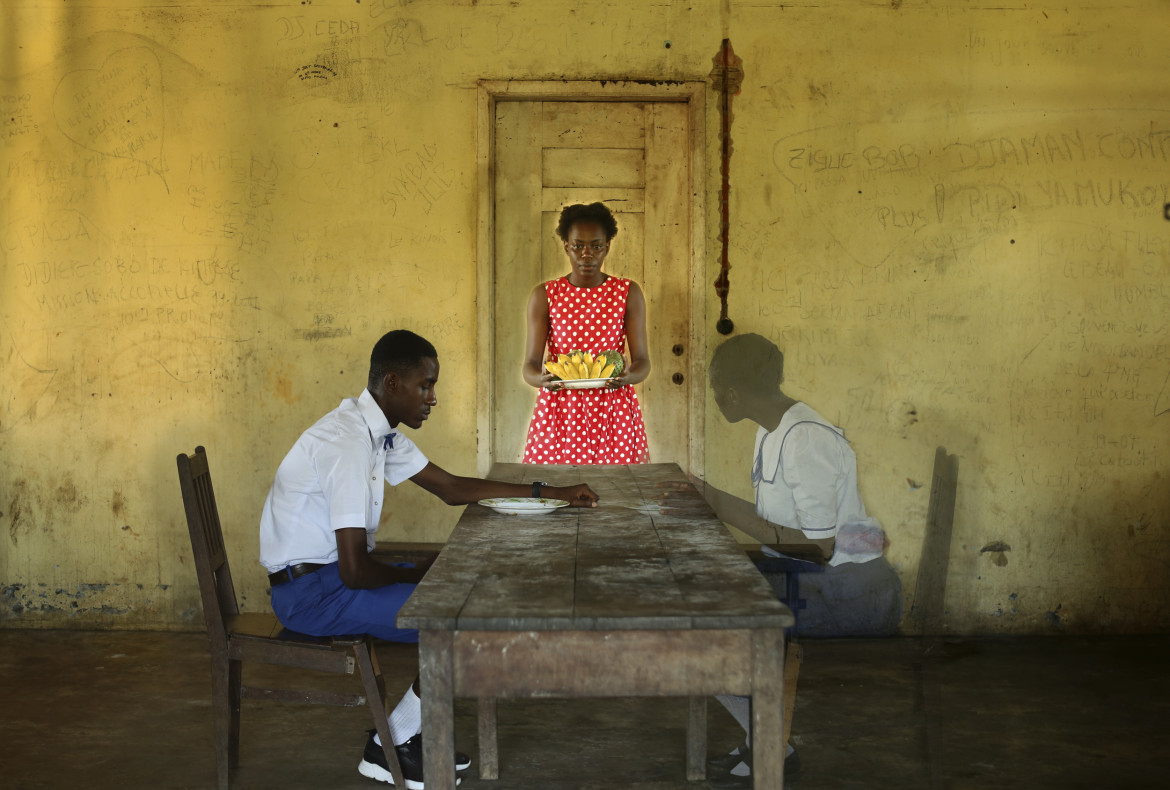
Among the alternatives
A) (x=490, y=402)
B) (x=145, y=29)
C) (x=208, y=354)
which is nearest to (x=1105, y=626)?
(x=490, y=402)

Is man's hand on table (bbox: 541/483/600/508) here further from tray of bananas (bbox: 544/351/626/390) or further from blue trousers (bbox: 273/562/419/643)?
tray of bananas (bbox: 544/351/626/390)

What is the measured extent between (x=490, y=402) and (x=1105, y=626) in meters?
3.19

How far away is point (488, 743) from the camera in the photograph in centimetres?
329

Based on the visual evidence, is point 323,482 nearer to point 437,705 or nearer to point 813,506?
point 437,705

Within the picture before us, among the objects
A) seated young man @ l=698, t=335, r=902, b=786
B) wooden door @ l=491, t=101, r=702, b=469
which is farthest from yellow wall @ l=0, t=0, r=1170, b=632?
seated young man @ l=698, t=335, r=902, b=786

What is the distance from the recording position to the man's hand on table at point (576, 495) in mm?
3053

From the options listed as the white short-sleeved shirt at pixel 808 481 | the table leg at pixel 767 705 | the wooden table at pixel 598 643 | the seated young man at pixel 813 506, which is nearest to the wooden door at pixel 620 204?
the seated young man at pixel 813 506

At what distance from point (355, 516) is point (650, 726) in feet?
5.14

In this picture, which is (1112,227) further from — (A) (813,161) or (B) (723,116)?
(B) (723,116)

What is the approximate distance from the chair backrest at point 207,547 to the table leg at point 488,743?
850 mm

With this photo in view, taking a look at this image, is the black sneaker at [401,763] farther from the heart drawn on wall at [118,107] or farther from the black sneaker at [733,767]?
the heart drawn on wall at [118,107]

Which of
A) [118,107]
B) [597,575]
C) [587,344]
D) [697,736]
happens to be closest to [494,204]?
[587,344]

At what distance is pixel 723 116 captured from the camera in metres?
4.84

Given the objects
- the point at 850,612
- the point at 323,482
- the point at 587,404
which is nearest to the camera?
the point at 323,482
